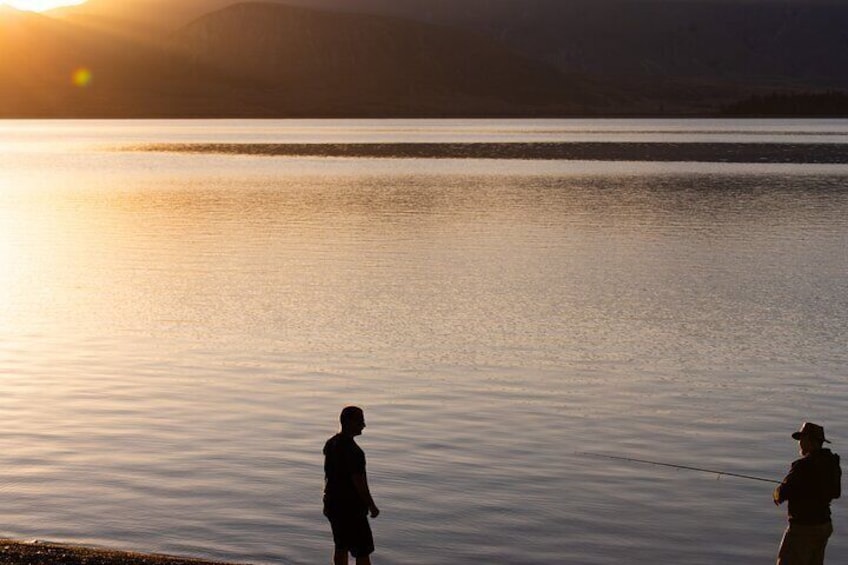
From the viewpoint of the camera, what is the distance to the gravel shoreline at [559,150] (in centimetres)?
14125

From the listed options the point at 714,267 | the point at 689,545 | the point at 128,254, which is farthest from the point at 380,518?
the point at 128,254

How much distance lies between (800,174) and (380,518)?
316ft

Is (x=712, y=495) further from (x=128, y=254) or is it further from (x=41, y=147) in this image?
(x=41, y=147)

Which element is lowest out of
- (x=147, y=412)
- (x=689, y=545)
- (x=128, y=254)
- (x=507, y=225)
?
(x=689, y=545)

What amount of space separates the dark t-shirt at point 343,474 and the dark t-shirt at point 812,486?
445 cm

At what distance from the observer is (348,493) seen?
14148 millimetres

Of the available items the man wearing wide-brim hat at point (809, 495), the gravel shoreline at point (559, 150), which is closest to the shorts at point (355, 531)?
the man wearing wide-brim hat at point (809, 495)

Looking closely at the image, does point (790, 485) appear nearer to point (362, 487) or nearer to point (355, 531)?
point (362, 487)

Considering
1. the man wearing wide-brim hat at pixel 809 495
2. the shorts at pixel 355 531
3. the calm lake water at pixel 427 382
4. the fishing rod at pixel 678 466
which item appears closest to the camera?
the man wearing wide-brim hat at pixel 809 495

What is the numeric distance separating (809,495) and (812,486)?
100mm

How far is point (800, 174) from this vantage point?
359ft

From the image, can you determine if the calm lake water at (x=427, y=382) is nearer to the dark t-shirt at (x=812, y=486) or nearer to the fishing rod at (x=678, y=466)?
the fishing rod at (x=678, y=466)

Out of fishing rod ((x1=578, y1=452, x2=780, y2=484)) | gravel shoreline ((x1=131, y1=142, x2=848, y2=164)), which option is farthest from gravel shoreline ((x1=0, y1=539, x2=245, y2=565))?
gravel shoreline ((x1=131, y1=142, x2=848, y2=164))

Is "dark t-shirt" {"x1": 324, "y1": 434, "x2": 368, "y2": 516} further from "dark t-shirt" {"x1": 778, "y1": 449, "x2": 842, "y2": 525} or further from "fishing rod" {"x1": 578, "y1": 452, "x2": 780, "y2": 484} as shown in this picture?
"fishing rod" {"x1": 578, "y1": 452, "x2": 780, "y2": 484}
